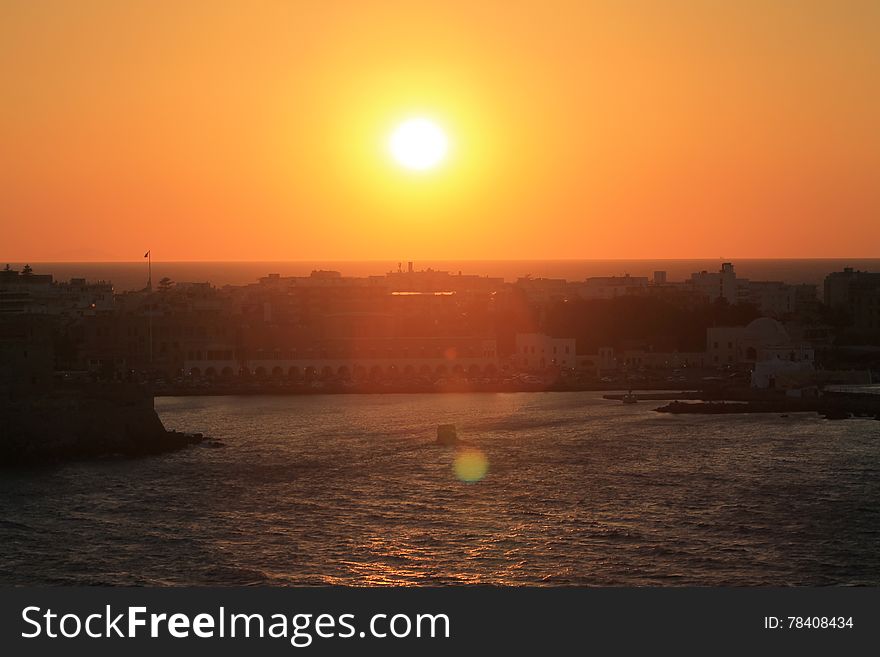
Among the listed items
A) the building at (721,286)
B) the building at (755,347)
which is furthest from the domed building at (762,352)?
the building at (721,286)

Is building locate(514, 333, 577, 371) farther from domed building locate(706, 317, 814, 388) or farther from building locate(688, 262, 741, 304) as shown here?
building locate(688, 262, 741, 304)

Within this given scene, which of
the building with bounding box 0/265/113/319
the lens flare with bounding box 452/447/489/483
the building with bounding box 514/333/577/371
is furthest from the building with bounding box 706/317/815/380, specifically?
the building with bounding box 0/265/113/319

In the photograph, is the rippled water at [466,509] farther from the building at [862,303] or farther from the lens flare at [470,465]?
the building at [862,303]

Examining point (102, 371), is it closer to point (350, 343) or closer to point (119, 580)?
point (350, 343)

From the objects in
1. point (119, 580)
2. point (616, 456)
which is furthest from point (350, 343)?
point (119, 580)

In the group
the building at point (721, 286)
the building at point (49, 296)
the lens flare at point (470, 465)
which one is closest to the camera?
the lens flare at point (470, 465)

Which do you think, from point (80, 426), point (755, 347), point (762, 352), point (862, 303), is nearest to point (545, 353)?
point (755, 347)
